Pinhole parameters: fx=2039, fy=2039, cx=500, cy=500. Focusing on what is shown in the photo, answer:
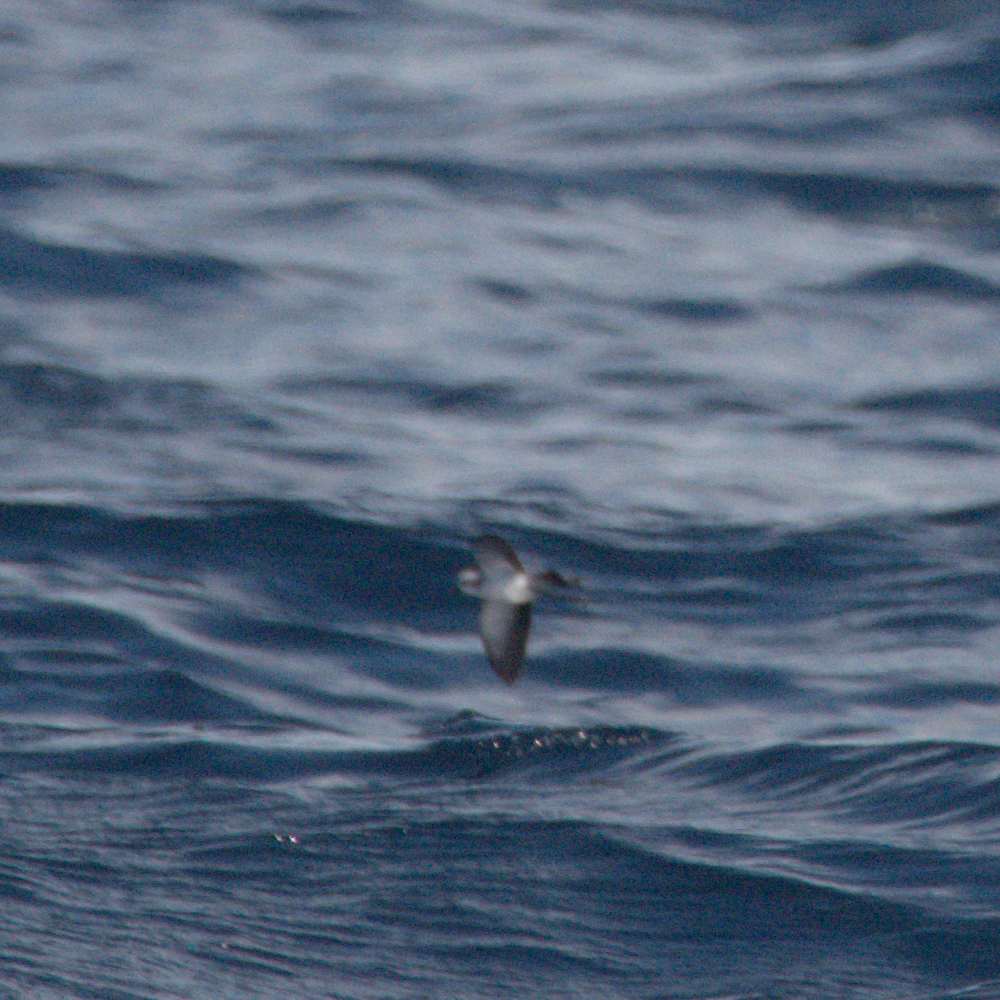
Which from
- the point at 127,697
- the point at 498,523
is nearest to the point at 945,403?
the point at 498,523

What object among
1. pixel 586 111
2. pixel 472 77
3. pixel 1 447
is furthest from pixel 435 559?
pixel 472 77

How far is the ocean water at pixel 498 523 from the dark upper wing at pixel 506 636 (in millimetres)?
1259

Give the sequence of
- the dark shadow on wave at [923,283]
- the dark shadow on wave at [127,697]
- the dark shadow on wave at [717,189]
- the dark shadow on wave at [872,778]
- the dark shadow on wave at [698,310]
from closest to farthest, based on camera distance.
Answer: the dark shadow on wave at [872,778] → the dark shadow on wave at [127,697] → the dark shadow on wave at [698,310] → the dark shadow on wave at [923,283] → the dark shadow on wave at [717,189]

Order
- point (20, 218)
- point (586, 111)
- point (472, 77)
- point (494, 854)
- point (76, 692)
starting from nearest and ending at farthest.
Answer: point (494, 854) < point (76, 692) < point (20, 218) < point (586, 111) < point (472, 77)

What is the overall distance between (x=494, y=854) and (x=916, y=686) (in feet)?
8.73

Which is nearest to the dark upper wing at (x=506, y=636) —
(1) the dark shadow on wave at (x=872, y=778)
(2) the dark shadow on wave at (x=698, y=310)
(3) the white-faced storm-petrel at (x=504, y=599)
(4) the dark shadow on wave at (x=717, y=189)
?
(3) the white-faced storm-petrel at (x=504, y=599)

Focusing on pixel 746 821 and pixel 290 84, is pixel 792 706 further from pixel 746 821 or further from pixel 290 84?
pixel 290 84

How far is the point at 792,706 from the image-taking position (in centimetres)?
893

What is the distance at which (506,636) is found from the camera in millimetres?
5875

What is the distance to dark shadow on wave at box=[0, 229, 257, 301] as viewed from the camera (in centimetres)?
1406

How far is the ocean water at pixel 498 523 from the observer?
701cm

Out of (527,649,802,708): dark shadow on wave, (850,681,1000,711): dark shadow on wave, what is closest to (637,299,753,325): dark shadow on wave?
(527,649,802,708): dark shadow on wave

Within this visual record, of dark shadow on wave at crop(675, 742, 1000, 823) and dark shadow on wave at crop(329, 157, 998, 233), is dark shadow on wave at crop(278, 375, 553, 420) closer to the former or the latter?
dark shadow on wave at crop(329, 157, 998, 233)

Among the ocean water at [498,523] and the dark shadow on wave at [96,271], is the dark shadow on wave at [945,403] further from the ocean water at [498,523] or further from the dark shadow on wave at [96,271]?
the dark shadow on wave at [96,271]
